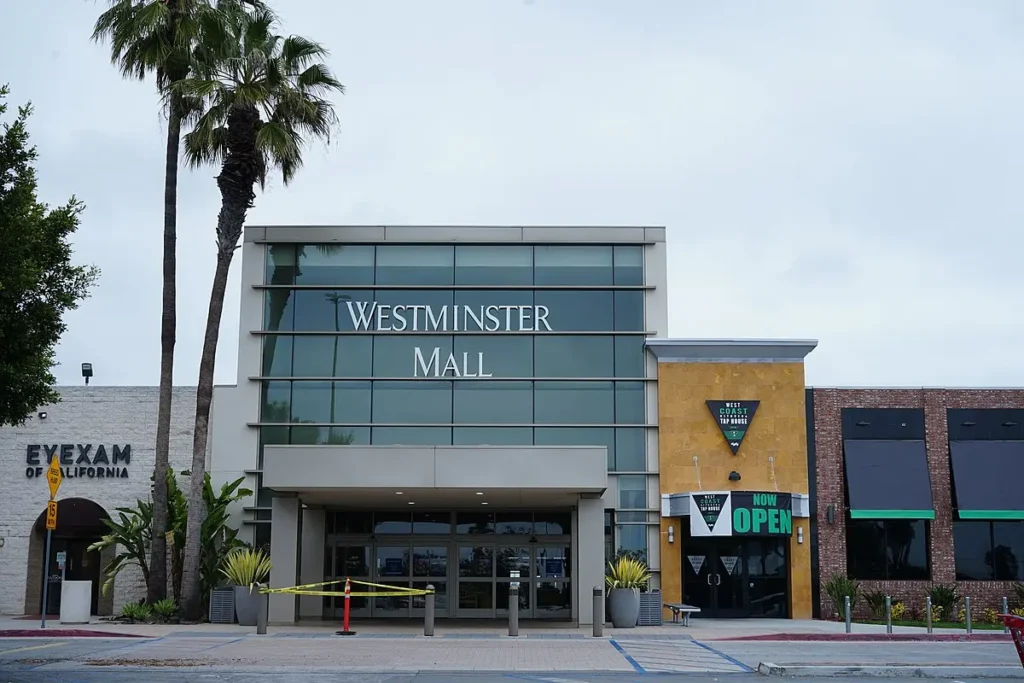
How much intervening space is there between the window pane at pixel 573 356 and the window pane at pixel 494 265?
1.79 metres

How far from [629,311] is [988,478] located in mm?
10252

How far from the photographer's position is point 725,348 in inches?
1235

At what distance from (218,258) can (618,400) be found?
10760 mm

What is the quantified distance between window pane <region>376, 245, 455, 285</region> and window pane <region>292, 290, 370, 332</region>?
0.86 metres

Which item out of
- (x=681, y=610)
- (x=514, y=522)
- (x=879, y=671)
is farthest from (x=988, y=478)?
(x=879, y=671)

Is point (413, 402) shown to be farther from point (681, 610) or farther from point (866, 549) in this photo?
point (866, 549)

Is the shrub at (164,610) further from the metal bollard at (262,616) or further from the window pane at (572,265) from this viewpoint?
the window pane at (572,265)

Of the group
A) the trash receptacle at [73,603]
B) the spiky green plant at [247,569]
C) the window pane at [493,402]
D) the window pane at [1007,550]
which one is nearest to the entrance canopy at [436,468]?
the spiky green plant at [247,569]

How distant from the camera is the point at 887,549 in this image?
3125 centimetres

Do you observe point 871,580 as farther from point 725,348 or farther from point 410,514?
point 410,514

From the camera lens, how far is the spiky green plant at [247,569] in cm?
2803

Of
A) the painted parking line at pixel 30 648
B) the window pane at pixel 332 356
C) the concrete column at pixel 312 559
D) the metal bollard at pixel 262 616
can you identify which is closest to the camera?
the painted parking line at pixel 30 648

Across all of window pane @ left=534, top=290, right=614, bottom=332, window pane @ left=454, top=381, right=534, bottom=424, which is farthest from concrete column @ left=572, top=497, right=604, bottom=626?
window pane @ left=534, top=290, right=614, bottom=332

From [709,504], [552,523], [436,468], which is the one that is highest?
[436,468]
